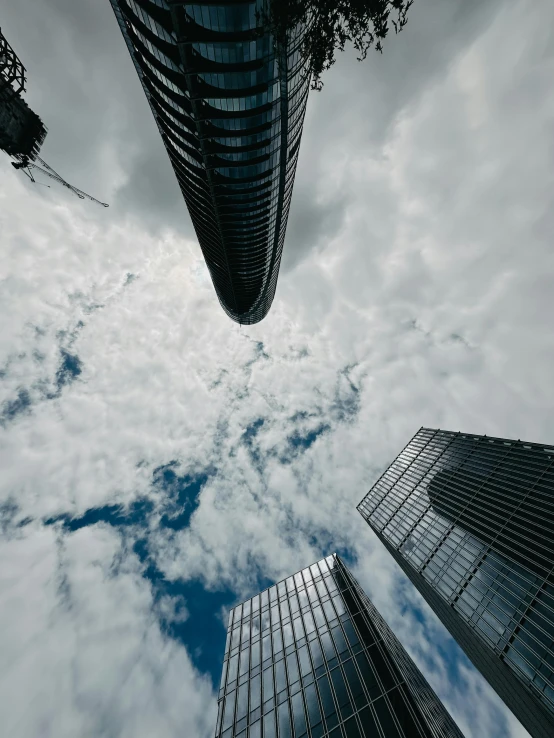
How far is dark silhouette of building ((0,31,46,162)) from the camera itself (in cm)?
3909

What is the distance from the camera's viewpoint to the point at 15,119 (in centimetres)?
4653

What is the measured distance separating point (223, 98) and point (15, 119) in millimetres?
35573

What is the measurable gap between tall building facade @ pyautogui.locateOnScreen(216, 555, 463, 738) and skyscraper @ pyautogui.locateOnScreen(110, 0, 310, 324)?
44.7 m

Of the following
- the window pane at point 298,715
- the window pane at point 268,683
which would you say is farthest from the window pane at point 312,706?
the window pane at point 268,683

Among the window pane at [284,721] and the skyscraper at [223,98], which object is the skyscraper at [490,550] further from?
the skyscraper at [223,98]

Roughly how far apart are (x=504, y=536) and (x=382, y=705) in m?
28.6

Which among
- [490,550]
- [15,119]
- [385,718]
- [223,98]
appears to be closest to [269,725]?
[385,718]

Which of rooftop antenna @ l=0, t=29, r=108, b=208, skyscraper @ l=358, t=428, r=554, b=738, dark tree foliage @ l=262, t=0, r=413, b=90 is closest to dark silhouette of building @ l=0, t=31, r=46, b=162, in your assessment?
rooftop antenna @ l=0, t=29, r=108, b=208

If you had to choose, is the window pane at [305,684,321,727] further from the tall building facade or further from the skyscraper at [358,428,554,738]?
the skyscraper at [358,428,554,738]

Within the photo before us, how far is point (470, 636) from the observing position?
38.7m

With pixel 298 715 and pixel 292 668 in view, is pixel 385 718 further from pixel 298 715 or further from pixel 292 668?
pixel 292 668

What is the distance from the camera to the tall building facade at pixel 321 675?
25.1 m

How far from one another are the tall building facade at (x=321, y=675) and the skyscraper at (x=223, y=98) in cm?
4472

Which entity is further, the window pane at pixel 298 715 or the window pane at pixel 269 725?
the window pane at pixel 269 725
